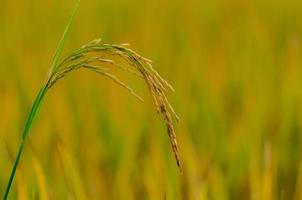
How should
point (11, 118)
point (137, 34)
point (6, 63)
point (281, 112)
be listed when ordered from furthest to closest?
point (137, 34)
point (6, 63)
point (281, 112)
point (11, 118)

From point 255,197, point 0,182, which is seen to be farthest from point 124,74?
point 255,197

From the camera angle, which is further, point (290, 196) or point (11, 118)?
point (11, 118)

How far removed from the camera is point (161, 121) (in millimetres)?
1319

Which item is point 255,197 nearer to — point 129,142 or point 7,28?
point 129,142

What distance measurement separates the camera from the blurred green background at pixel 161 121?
3.29 feet

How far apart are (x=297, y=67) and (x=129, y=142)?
559 mm

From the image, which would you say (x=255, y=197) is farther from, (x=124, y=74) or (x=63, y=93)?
(x=124, y=74)

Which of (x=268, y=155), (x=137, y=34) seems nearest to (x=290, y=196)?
(x=268, y=155)

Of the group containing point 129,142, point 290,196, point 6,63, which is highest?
point 6,63

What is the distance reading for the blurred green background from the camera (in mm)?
1002

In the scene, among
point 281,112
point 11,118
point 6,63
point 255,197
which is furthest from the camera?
point 6,63

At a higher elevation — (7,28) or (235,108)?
(7,28)

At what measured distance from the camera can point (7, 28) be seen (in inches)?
84.2

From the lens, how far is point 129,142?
1.15m
